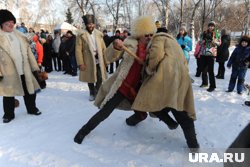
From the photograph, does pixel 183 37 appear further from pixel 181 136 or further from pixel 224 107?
pixel 181 136

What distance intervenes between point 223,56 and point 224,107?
163 inches

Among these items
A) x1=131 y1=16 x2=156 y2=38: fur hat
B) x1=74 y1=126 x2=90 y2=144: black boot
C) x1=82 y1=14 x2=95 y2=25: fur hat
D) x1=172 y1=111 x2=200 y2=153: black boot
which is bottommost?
x1=74 y1=126 x2=90 y2=144: black boot

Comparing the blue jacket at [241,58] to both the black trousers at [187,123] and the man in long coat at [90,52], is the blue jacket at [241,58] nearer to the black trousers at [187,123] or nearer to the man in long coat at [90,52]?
the man in long coat at [90,52]

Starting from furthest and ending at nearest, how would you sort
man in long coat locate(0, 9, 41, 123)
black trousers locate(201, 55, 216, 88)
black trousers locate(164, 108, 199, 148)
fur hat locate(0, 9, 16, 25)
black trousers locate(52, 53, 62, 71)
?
black trousers locate(52, 53, 62, 71), black trousers locate(201, 55, 216, 88), man in long coat locate(0, 9, 41, 123), fur hat locate(0, 9, 16, 25), black trousers locate(164, 108, 199, 148)

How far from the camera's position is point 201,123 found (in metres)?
4.62

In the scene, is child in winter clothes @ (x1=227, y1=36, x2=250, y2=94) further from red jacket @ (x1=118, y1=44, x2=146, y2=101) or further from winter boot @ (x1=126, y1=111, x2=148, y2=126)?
red jacket @ (x1=118, y1=44, x2=146, y2=101)

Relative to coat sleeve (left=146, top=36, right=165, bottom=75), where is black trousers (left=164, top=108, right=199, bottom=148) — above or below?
below

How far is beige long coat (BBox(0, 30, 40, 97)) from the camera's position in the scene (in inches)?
182

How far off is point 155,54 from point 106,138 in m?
1.59

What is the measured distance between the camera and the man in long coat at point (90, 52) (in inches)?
231

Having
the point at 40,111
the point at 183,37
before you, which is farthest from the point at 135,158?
the point at 183,37

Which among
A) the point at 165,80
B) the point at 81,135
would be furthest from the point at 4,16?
the point at 165,80

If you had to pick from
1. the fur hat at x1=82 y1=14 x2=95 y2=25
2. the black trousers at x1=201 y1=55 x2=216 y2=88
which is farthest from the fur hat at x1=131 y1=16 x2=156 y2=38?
the black trousers at x1=201 y1=55 x2=216 y2=88

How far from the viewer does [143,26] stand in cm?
344
